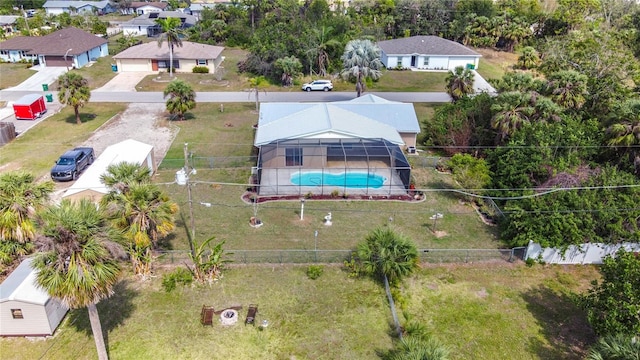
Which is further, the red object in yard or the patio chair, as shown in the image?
the red object in yard

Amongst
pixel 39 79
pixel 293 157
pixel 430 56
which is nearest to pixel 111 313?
pixel 293 157

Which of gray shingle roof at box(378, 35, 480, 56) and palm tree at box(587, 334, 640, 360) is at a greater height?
gray shingle roof at box(378, 35, 480, 56)

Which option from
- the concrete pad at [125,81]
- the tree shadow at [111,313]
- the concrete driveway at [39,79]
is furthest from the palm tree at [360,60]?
the concrete driveway at [39,79]

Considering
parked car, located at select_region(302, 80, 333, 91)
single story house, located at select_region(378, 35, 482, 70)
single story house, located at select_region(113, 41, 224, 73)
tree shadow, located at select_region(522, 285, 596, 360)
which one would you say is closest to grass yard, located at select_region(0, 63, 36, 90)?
single story house, located at select_region(113, 41, 224, 73)

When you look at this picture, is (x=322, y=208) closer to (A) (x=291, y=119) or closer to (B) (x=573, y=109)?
(A) (x=291, y=119)

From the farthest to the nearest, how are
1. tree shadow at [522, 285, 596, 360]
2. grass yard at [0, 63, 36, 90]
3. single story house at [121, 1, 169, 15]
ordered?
single story house at [121, 1, 169, 15]
grass yard at [0, 63, 36, 90]
tree shadow at [522, 285, 596, 360]

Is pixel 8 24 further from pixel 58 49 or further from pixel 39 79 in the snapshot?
pixel 39 79

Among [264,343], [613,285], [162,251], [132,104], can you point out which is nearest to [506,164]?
[613,285]

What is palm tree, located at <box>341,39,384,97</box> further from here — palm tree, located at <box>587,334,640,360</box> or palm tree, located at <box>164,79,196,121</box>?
palm tree, located at <box>587,334,640,360</box>
